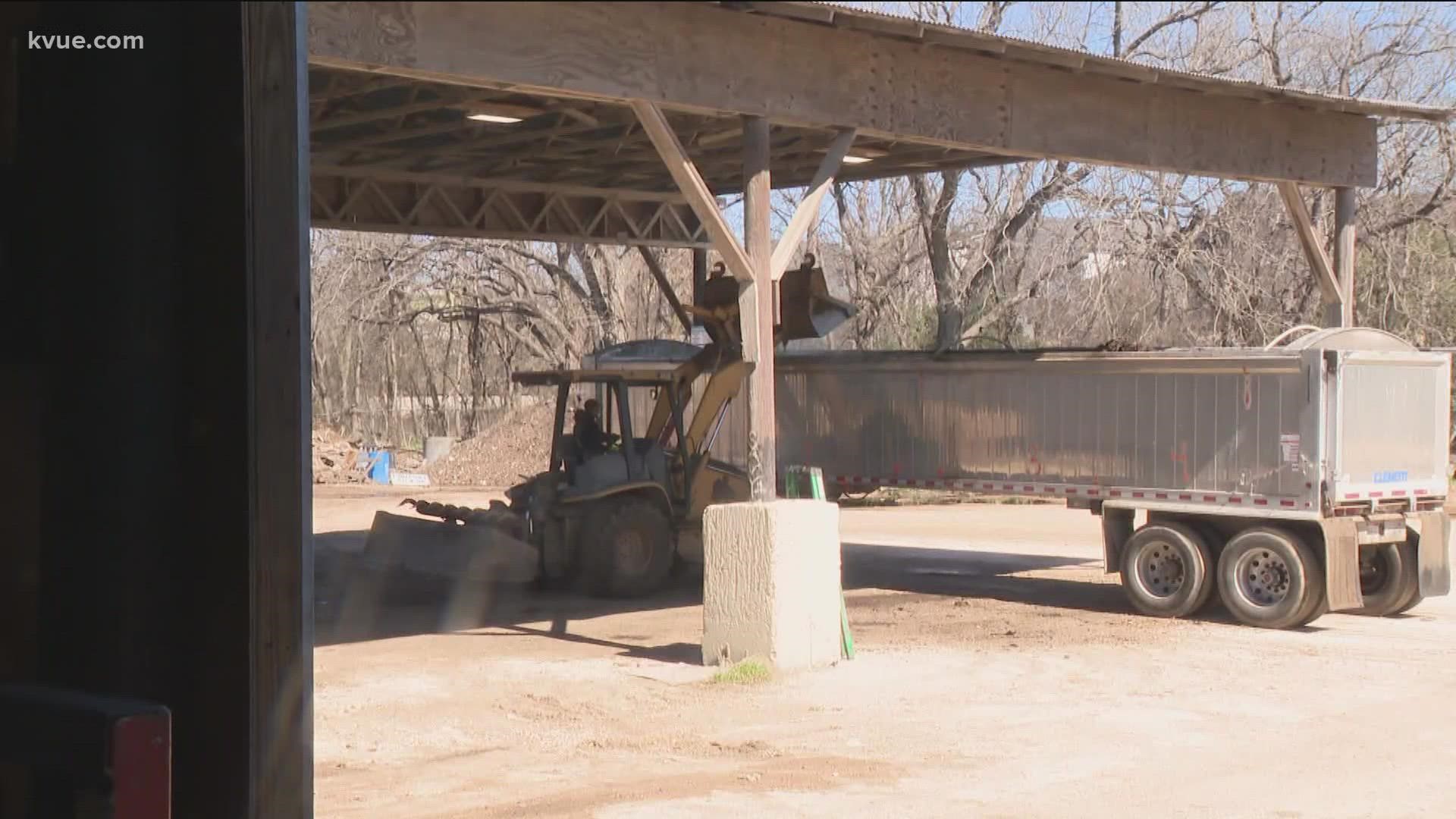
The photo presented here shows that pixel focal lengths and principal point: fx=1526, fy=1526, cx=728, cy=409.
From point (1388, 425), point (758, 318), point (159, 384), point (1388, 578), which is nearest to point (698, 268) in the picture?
point (758, 318)

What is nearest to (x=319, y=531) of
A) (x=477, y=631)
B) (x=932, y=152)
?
(x=477, y=631)

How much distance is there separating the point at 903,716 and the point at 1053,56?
622 centimetres

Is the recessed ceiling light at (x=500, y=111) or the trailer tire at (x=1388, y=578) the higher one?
the recessed ceiling light at (x=500, y=111)

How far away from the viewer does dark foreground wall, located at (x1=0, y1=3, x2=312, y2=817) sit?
2.38m

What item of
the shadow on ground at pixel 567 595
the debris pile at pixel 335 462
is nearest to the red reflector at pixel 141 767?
the shadow on ground at pixel 567 595

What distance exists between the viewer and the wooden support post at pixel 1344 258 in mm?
16734

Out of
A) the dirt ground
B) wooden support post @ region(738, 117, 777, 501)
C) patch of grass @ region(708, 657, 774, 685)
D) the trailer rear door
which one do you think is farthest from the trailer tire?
patch of grass @ region(708, 657, 774, 685)

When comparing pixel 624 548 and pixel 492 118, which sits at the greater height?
pixel 492 118

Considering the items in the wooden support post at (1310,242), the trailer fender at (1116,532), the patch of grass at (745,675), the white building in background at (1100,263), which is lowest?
the patch of grass at (745,675)

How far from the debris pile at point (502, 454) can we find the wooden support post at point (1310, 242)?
60.3ft

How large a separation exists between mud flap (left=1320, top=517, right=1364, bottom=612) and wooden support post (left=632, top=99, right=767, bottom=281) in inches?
235

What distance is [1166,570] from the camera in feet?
49.7

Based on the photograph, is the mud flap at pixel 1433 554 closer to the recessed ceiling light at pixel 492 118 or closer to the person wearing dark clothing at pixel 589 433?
the person wearing dark clothing at pixel 589 433

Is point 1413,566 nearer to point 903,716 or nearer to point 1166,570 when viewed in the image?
point 1166,570
